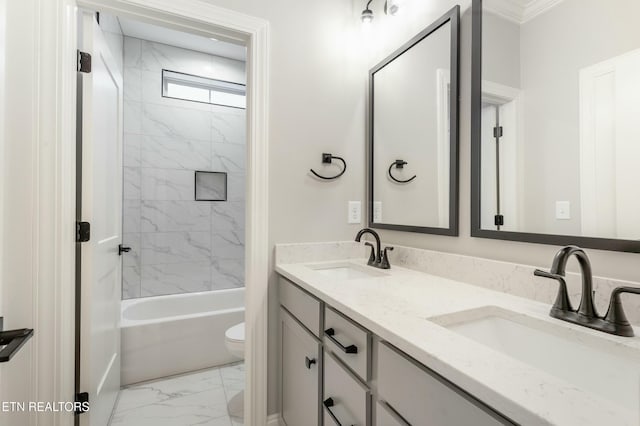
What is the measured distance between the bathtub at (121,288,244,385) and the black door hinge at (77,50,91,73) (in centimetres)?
166

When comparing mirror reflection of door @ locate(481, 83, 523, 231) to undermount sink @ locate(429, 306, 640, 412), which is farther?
mirror reflection of door @ locate(481, 83, 523, 231)

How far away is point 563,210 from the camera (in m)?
0.90

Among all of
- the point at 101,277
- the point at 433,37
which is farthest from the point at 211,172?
the point at 433,37

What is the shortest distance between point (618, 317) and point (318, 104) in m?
1.46

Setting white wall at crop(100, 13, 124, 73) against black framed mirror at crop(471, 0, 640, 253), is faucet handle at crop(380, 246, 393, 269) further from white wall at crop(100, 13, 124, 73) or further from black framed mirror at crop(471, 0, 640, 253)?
white wall at crop(100, 13, 124, 73)

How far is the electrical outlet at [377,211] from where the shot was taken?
170 centimetres

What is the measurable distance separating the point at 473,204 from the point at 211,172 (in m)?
2.56

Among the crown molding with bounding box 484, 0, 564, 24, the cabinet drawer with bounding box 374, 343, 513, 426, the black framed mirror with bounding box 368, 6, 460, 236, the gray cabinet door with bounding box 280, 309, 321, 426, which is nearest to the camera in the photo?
the cabinet drawer with bounding box 374, 343, 513, 426

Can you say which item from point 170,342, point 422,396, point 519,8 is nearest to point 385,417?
point 422,396

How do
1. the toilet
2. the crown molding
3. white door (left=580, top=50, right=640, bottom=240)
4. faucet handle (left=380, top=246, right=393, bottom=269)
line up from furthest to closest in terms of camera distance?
the toilet
faucet handle (left=380, top=246, right=393, bottom=269)
the crown molding
white door (left=580, top=50, right=640, bottom=240)

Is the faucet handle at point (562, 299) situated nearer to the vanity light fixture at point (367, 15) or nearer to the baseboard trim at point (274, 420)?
the baseboard trim at point (274, 420)

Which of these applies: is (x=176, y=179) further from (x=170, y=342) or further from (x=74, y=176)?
(x=74, y=176)

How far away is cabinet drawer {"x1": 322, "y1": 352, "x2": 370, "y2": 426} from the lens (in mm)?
831

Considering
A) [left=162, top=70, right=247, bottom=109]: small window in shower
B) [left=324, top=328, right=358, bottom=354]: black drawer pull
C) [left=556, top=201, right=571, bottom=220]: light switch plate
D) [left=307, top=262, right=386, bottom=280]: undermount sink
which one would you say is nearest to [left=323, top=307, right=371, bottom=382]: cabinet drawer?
[left=324, top=328, right=358, bottom=354]: black drawer pull
